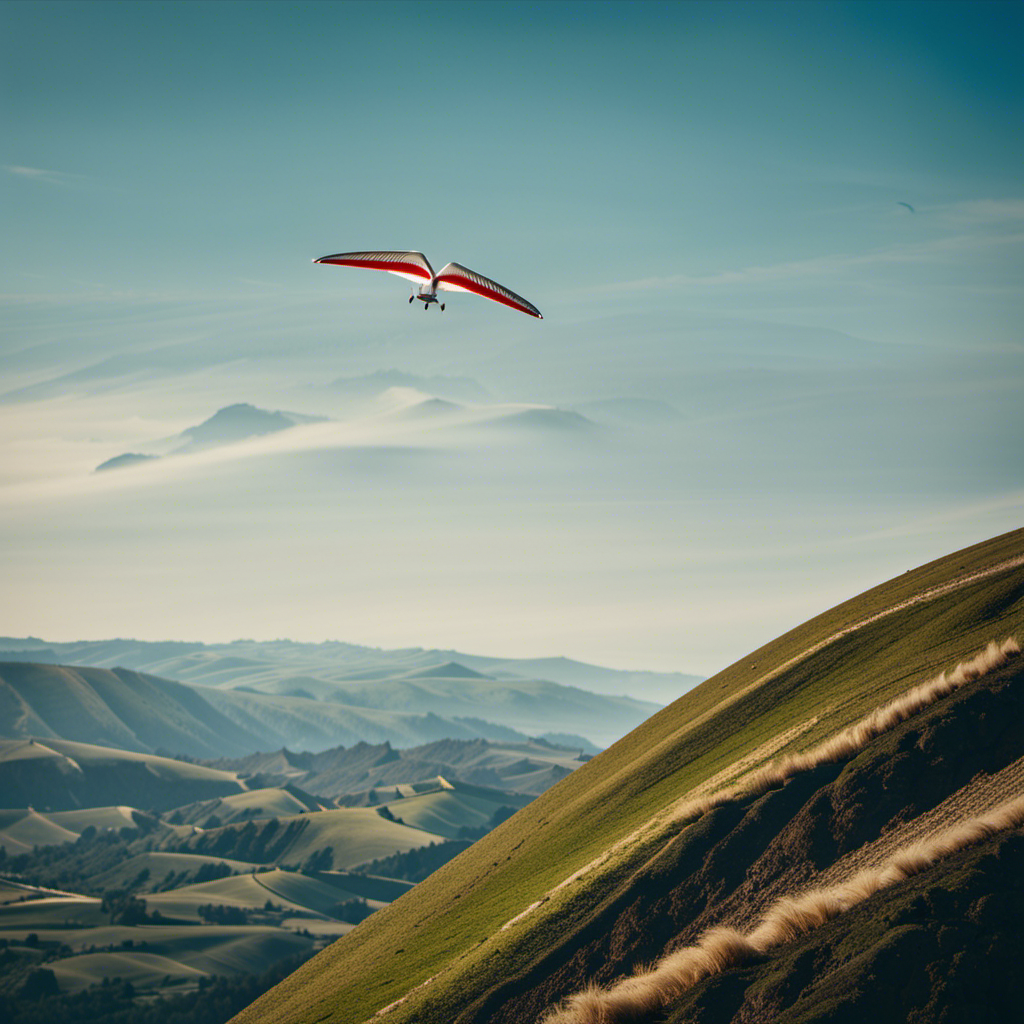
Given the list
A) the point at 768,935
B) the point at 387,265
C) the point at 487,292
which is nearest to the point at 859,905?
the point at 768,935

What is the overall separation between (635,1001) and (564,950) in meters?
9.91

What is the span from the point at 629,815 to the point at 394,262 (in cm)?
2552

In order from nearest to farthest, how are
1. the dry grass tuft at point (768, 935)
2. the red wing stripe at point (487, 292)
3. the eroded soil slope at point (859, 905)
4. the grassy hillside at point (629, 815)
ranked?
the eroded soil slope at point (859, 905) < the dry grass tuft at point (768, 935) < the grassy hillside at point (629, 815) < the red wing stripe at point (487, 292)

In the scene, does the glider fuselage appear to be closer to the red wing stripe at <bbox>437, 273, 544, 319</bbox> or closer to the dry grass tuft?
the red wing stripe at <bbox>437, 273, 544, 319</bbox>

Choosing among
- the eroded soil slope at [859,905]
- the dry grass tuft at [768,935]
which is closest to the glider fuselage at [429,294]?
the eroded soil slope at [859,905]

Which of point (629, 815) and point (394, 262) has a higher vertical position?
point (394, 262)

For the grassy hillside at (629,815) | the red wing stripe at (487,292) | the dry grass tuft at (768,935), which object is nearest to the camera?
the dry grass tuft at (768,935)

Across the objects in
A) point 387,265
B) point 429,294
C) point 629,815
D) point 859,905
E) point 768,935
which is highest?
point 387,265

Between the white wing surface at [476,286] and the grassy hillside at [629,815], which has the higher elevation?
the white wing surface at [476,286]

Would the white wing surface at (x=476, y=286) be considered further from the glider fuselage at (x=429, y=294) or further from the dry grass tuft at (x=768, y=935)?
the dry grass tuft at (x=768, y=935)

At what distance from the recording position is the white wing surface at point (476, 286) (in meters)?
34.6

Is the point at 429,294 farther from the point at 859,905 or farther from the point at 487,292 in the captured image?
the point at 859,905

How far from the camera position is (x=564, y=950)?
30.3m

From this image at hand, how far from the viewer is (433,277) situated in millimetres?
35469
